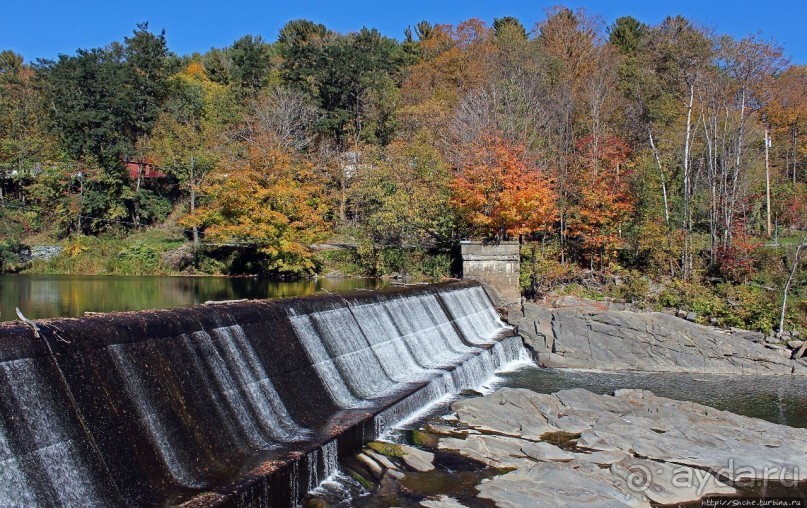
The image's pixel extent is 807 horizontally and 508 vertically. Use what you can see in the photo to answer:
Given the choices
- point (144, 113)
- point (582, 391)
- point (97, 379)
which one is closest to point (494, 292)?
point (582, 391)

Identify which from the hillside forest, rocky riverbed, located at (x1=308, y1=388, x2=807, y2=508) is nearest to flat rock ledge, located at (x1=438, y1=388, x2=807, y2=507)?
rocky riverbed, located at (x1=308, y1=388, x2=807, y2=508)

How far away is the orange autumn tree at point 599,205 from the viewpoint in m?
23.9

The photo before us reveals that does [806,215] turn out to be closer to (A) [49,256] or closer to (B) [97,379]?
(B) [97,379]

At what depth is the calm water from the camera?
19.0 meters

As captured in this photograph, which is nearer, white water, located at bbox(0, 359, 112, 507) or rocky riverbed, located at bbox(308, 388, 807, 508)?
white water, located at bbox(0, 359, 112, 507)

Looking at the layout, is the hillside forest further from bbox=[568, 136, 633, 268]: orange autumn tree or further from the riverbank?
the riverbank

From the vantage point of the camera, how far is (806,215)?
1061 inches

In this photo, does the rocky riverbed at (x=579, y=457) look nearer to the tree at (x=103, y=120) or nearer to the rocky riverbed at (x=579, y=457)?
the rocky riverbed at (x=579, y=457)

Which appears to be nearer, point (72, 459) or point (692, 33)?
point (72, 459)

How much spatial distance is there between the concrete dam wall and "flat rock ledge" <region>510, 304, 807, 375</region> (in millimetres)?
6531

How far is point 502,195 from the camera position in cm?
2277

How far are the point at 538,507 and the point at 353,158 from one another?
3220cm

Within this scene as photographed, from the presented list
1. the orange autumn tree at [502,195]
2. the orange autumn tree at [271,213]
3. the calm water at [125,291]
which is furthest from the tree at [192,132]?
the orange autumn tree at [502,195]

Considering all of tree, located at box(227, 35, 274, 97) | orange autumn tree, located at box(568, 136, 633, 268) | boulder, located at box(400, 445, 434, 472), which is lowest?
boulder, located at box(400, 445, 434, 472)
